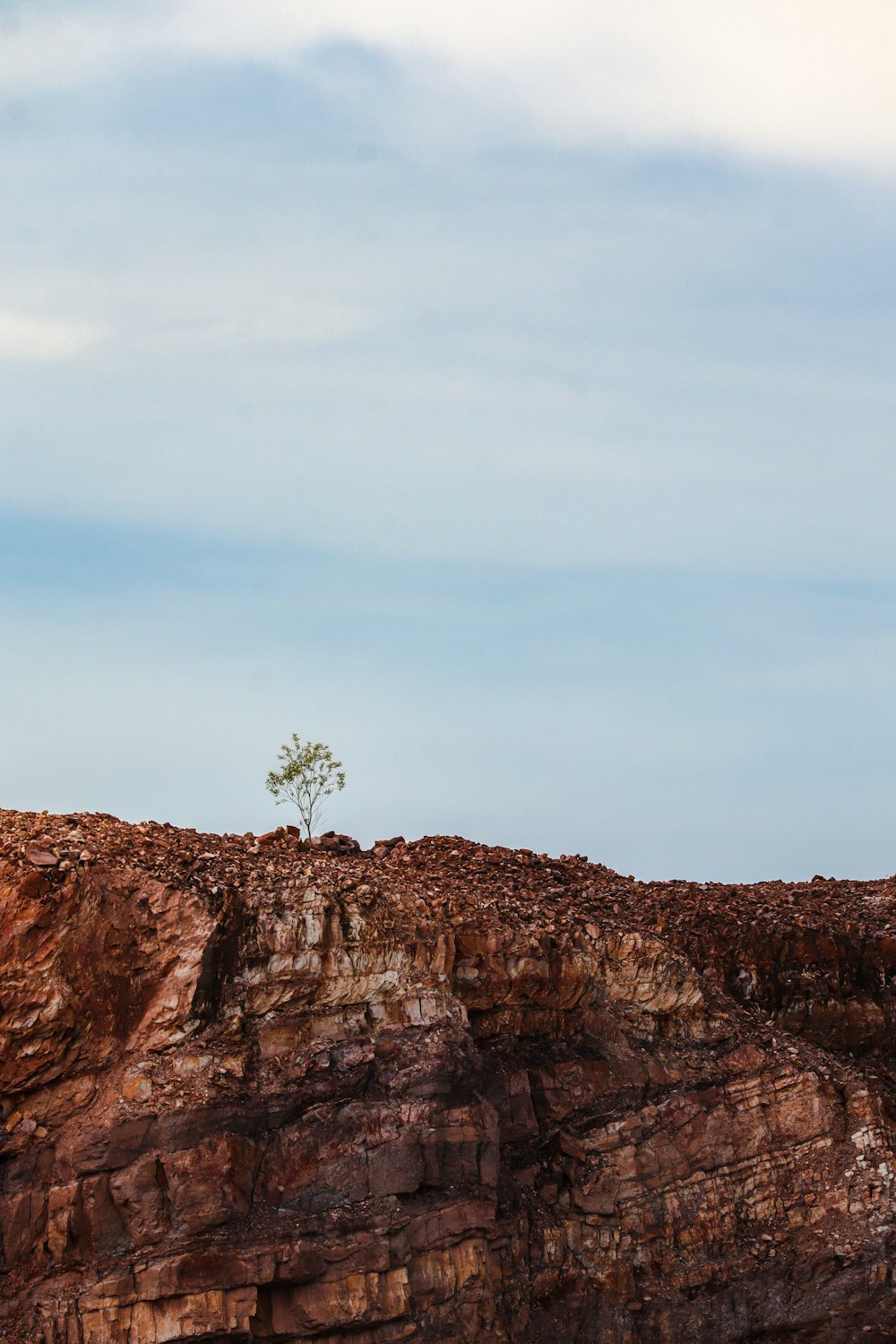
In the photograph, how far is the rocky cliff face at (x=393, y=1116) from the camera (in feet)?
61.2

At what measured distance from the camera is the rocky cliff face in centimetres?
1864

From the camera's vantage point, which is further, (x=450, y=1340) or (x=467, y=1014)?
(x=467, y=1014)

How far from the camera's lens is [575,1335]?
20688 millimetres

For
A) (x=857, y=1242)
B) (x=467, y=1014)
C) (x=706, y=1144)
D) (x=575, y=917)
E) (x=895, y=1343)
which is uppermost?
(x=575, y=917)

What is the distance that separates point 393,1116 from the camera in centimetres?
2016

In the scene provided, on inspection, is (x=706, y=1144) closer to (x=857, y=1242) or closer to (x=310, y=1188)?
(x=857, y=1242)

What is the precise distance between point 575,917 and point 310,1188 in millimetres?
7041

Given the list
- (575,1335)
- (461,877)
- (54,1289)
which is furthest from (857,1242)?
(54,1289)

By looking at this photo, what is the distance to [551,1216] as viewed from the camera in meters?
21.2

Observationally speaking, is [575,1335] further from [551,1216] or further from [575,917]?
[575,917]

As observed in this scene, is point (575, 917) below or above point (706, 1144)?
above

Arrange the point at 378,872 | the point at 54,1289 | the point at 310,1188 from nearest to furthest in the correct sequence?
the point at 54,1289, the point at 310,1188, the point at 378,872

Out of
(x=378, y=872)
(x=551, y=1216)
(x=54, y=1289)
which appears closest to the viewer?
(x=54, y=1289)

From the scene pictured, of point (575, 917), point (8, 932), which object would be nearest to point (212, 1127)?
point (8, 932)
